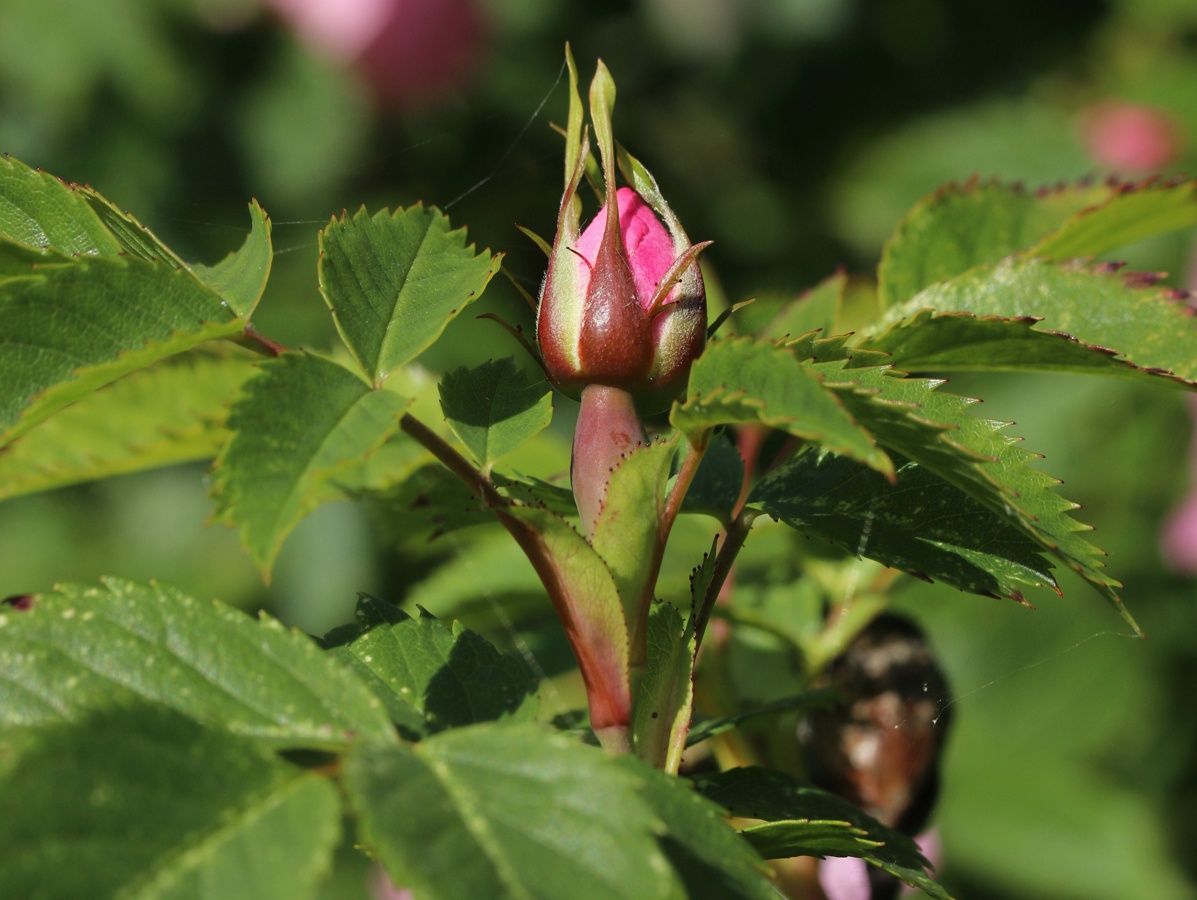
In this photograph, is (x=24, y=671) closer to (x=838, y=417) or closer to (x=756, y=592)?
(x=838, y=417)

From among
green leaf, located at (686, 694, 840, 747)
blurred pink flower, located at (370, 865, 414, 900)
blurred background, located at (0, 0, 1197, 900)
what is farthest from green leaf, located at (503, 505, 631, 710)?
blurred background, located at (0, 0, 1197, 900)

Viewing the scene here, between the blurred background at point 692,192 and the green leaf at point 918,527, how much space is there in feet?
4.70

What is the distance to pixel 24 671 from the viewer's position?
458mm

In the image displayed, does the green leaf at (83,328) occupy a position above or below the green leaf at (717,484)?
above

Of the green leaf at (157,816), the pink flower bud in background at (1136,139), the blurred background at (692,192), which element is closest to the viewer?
the green leaf at (157,816)

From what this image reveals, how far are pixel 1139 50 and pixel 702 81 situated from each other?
1.02 metres

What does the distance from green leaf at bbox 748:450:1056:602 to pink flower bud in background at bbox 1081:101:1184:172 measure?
2.14m

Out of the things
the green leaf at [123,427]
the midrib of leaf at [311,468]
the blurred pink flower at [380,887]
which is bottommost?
the blurred pink flower at [380,887]

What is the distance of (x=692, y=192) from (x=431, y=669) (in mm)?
2429

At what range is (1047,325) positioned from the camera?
745mm

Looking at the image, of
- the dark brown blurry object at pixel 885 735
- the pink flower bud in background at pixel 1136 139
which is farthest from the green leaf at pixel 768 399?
the pink flower bud in background at pixel 1136 139

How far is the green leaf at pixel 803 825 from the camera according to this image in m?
0.55

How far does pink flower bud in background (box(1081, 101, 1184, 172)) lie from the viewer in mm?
2508

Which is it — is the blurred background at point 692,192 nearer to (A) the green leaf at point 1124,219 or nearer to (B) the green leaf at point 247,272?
(A) the green leaf at point 1124,219
